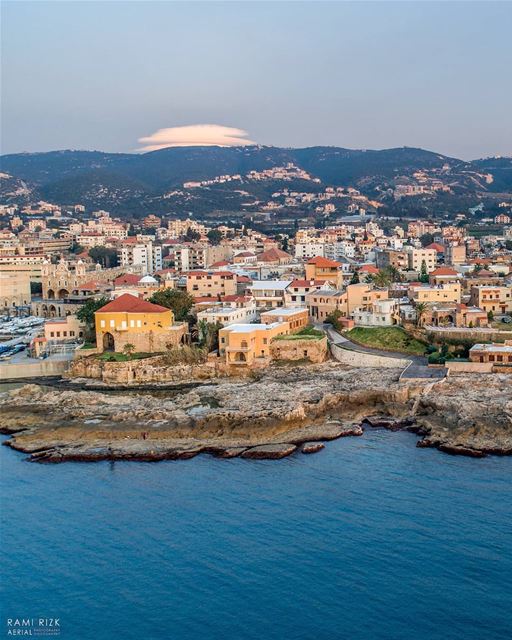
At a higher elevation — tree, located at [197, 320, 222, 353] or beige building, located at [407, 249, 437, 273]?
beige building, located at [407, 249, 437, 273]

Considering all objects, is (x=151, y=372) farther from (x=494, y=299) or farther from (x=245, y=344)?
(x=494, y=299)

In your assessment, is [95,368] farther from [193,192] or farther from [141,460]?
[193,192]

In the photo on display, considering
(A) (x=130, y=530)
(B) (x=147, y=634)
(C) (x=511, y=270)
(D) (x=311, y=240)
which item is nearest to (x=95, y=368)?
(A) (x=130, y=530)

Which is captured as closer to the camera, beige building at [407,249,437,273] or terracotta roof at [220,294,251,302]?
terracotta roof at [220,294,251,302]

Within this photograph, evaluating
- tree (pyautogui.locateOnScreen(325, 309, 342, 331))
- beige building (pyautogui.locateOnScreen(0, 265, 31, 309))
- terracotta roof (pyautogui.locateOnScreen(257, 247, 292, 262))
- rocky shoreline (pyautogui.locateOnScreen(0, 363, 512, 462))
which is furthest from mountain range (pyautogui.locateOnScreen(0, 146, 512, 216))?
rocky shoreline (pyautogui.locateOnScreen(0, 363, 512, 462))

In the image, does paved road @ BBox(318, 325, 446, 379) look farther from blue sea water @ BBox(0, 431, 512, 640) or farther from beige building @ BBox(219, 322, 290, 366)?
blue sea water @ BBox(0, 431, 512, 640)

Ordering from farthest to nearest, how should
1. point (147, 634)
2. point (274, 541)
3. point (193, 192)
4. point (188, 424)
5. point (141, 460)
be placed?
1. point (193, 192)
2. point (188, 424)
3. point (141, 460)
4. point (274, 541)
5. point (147, 634)
